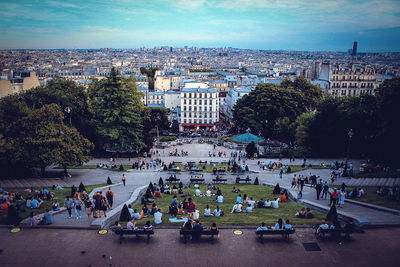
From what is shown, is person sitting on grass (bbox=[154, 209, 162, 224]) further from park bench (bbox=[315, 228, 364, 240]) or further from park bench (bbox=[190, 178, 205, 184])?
park bench (bbox=[190, 178, 205, 184])

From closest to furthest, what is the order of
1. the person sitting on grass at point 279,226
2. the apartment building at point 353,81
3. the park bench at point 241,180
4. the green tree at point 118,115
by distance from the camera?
the person sitting on grass at point 279,226
the park bench at point 241,180
the green tree at point 118,115
the apartment building at point 353,81

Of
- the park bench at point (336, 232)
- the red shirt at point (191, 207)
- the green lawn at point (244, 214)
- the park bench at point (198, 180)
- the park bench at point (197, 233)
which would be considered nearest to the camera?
A: the park bench at point (197, 233)

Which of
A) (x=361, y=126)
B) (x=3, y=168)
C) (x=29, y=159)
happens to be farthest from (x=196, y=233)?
(x=361, y=126)

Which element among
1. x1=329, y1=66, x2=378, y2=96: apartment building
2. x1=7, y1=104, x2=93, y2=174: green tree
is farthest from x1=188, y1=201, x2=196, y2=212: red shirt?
x1=329, y1=66, x2=378, y2=96: apartment building

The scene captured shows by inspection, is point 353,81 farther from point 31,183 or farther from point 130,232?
point 130,232

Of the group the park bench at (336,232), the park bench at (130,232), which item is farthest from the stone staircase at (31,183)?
the park bench at (336,232)

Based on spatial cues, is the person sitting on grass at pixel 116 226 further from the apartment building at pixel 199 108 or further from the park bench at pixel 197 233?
the apartment building at pixel 199 108
